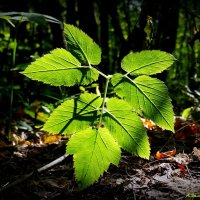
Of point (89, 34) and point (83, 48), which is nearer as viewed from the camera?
point (83, 48)

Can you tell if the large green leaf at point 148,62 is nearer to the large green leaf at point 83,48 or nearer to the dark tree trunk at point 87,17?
the large green leaf at point 83,48

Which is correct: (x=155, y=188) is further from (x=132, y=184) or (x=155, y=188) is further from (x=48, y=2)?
(x=48, y=2)

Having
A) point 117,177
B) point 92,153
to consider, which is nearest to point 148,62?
point 92,153

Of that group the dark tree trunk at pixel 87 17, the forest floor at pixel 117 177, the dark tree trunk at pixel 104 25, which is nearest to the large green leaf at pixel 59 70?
the forest floor at pixel 117 177

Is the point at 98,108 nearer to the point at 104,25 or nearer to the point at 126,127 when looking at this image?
the point at 126,127

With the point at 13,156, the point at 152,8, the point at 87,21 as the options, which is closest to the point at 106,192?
the point at 13,156

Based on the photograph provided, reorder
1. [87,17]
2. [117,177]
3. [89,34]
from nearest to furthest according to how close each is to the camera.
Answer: [117,177], [89,34], [87,17]

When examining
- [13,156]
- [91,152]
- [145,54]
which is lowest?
[13,156]

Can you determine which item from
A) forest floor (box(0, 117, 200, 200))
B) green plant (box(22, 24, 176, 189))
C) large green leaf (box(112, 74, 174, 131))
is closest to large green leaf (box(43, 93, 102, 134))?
green plant (box(22, 24, 176, 189))
